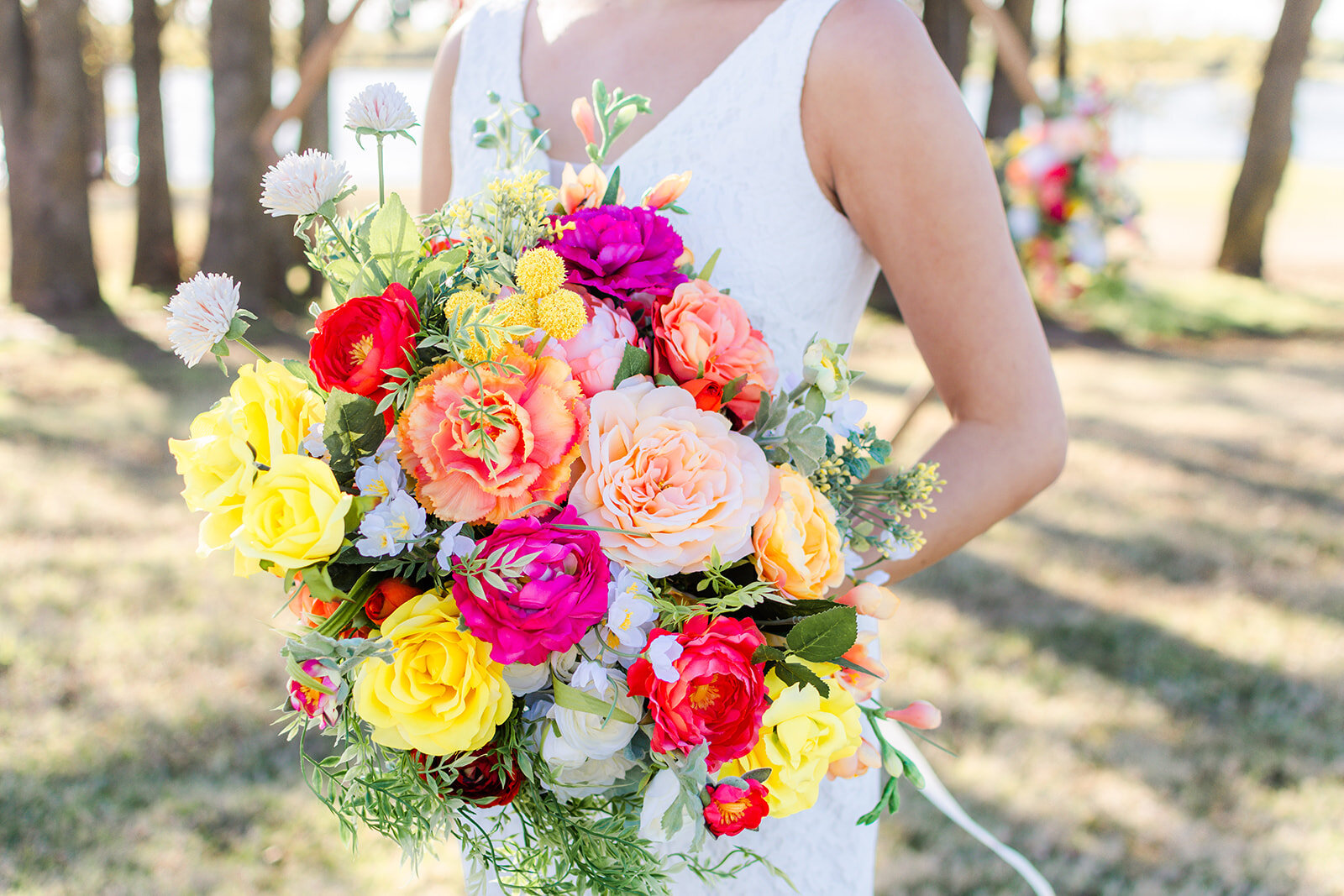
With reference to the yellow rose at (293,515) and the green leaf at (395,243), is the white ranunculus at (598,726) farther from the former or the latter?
the green leaf at (395,243)

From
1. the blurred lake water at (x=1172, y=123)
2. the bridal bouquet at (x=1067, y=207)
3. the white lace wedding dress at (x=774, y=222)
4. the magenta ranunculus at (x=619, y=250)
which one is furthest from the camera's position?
the blurred lake water at (x=1172, y=123)

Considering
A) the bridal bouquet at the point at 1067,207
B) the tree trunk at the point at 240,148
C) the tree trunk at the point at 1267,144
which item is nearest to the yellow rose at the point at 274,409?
the bridal bouquet at the point at 1067,207

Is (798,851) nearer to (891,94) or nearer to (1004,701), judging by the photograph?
(891,94)

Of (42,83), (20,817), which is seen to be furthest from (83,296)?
(20,817)

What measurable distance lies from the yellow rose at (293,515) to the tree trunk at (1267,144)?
13963mm

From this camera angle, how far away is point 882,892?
10.4 ft

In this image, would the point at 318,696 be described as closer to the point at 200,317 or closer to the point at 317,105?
the point at 200,317

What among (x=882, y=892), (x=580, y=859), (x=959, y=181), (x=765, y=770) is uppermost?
(x=959, y=181)

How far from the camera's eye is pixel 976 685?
4.32 m

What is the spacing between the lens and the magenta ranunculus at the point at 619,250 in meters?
1.18

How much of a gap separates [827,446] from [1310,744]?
3.73 metres

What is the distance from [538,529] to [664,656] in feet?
0.61

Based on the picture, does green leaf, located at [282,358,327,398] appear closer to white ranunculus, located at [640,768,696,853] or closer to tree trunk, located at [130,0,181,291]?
white ranunculus, located at [640,768,696,853]

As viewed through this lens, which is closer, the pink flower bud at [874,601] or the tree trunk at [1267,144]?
the pink flower bud at [874,601]
